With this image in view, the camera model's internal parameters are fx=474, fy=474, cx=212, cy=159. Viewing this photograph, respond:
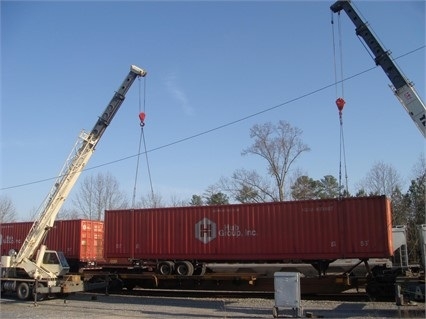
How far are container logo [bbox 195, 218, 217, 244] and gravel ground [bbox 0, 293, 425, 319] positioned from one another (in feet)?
7.81

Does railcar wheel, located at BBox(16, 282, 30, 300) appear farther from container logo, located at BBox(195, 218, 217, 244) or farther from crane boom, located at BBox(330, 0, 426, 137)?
crane boom, located at BBox(330, 0, 426, 137)

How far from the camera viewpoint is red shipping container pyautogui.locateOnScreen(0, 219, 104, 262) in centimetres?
2362

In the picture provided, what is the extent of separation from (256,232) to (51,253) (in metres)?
8.35

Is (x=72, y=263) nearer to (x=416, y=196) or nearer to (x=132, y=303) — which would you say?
(x=132, y=303)

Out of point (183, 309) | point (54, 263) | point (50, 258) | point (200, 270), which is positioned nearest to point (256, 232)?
point (200, 270)

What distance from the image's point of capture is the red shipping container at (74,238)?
77.5ft

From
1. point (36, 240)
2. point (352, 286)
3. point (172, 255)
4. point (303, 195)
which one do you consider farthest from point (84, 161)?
point (303, 195)

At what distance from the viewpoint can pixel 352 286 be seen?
1678 centimetres

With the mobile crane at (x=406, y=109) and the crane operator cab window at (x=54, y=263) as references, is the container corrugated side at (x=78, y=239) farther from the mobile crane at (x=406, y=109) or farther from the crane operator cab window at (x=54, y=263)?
the mobile crane at (x=406, y=109)

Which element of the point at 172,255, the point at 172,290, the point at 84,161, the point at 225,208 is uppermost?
the point at 84,161

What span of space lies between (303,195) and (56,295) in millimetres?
36858

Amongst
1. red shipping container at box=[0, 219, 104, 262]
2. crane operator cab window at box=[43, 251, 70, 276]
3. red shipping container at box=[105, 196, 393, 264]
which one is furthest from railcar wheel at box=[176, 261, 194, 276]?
red shipping container at box=[0, 219, 104, 262]

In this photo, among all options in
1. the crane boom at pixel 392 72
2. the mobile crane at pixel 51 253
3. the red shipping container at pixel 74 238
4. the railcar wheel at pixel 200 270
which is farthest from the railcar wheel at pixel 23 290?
the crane boom at pixel 392 72

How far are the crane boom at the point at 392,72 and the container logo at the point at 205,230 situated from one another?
865cm
